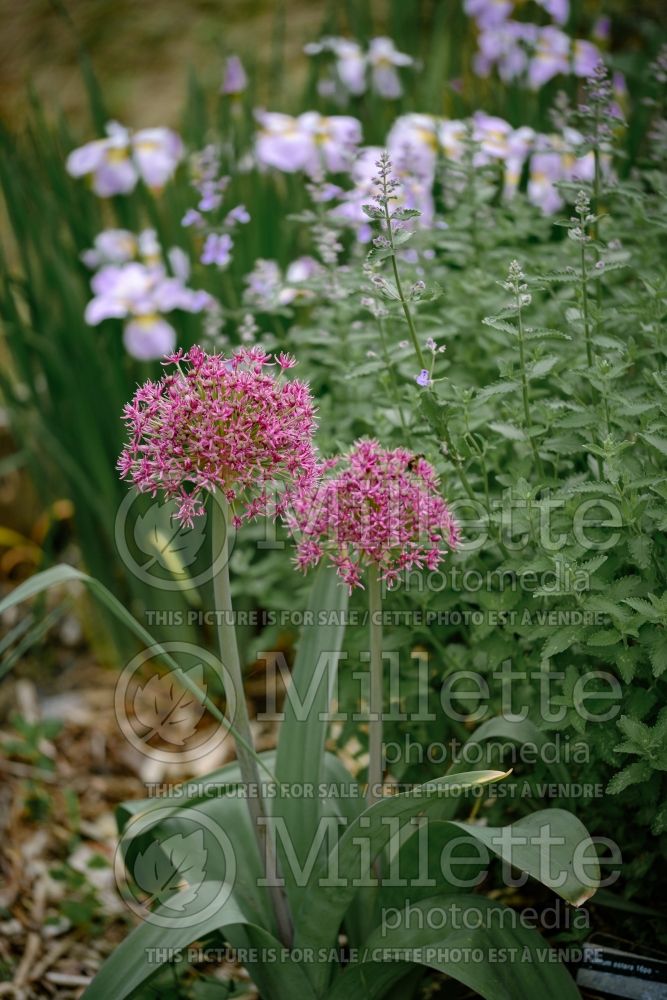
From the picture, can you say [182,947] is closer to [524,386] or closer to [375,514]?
[375,514]

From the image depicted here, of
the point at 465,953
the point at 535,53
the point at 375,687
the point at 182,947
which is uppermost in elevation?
the point at 535,53

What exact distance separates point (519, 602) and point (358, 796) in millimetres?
388

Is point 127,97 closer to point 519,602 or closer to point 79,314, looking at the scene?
point 79,314

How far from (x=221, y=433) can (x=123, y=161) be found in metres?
1.62

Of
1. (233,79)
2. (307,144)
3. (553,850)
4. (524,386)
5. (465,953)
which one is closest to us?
(553,850)

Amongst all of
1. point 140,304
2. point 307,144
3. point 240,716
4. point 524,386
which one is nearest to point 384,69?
point 307,144

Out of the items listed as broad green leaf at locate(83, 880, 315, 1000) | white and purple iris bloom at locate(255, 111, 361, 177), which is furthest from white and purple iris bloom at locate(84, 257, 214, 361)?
broad green leaf at locate(83, 880, 315, 1000)

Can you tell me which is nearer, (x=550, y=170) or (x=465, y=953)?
(x=465, y=953)

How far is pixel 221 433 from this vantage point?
3.46ft

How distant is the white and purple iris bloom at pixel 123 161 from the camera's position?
2.37 meters

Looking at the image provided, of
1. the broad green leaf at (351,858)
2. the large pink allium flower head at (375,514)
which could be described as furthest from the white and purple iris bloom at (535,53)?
the broad green leaf at (351,858)

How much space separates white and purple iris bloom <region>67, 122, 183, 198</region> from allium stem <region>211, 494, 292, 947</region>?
1.53 meters

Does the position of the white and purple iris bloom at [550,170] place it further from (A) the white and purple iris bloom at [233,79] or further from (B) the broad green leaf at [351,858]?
(B) the broad green leaf at [351,858]

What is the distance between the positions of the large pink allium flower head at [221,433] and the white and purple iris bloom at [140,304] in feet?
3.98
